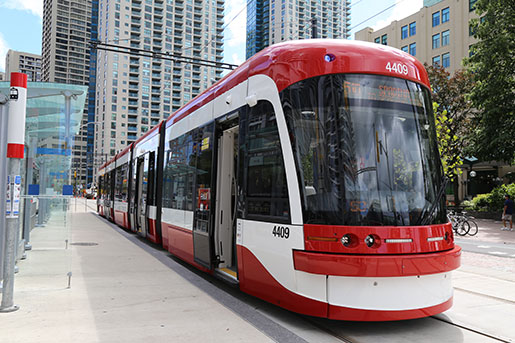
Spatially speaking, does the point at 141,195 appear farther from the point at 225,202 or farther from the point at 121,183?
the point at 225,202

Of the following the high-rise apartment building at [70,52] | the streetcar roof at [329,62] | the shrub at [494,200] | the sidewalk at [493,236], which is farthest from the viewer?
the high-rise apartment building at [70,52]

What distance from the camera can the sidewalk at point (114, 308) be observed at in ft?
15.5

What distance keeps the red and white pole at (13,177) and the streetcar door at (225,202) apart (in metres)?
2.84

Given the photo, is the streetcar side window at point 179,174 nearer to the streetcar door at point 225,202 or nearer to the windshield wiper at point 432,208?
the streetcar door at point 225,202

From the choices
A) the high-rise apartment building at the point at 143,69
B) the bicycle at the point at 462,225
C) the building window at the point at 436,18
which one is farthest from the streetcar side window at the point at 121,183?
the high-rise apartment building at the point at 143,69

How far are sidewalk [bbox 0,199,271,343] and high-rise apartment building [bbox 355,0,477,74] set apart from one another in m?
42.3

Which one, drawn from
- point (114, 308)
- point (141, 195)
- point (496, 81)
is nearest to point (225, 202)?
point (114, 308)

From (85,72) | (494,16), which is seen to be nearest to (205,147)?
(494,16)

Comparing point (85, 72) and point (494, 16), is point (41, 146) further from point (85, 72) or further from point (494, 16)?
point (85, 72)

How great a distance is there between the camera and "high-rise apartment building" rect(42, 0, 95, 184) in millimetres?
75375

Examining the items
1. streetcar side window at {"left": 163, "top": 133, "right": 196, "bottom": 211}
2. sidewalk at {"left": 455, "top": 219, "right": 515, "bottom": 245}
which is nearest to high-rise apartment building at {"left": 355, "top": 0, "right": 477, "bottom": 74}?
sidewalk at {"left": 455, "top": 219, "right": 515, "bottom": 245}

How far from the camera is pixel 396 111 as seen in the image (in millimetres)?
5160

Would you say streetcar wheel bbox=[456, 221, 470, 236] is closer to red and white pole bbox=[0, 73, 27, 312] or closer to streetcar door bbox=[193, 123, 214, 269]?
streetcar door bbox=[193, 123, 214, 269]

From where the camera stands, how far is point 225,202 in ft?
23.3
